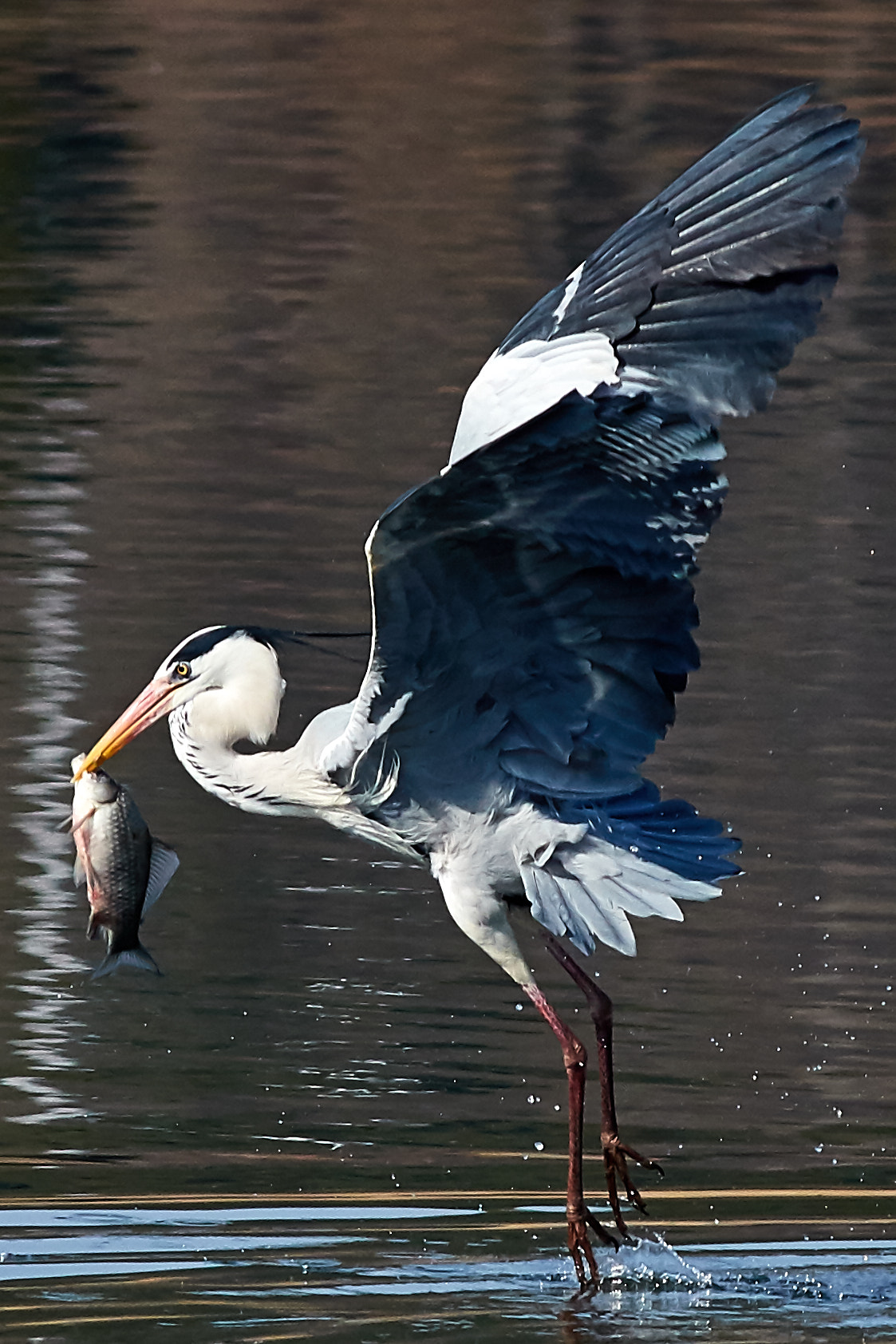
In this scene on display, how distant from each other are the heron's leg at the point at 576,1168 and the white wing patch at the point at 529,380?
1216 millimetres

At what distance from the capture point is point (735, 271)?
683cm

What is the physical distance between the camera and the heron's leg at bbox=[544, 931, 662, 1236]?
706 centimetres

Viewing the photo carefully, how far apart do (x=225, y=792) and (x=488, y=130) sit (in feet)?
57.4

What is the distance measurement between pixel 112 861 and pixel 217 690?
515 millimetres

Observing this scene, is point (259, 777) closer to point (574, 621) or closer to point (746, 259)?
point (574, 621)

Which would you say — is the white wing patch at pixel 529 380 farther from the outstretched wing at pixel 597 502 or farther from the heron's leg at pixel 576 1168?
the heron's leg at pixel 576 1168

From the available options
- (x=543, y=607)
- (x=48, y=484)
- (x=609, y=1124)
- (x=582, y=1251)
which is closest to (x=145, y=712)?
(x=543, y=607)

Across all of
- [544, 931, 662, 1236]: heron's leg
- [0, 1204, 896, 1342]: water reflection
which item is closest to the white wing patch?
[544, 931, 662, 1236]: heron's leg

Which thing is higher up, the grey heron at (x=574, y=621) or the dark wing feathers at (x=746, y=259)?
the dark wing feathers at (x=746, y=259)

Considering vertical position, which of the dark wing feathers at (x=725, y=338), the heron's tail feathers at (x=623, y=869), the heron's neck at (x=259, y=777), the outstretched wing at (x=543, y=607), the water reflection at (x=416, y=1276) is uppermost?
the dark wing feathers at (x=725, y=338)

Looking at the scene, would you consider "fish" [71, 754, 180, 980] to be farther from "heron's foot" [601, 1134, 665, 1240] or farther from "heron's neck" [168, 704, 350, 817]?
"heron's foot" [601, 1134, 665, 1240]

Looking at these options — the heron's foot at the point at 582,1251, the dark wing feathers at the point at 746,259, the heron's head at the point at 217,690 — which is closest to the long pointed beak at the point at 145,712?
the heron's head at the point at 217,690

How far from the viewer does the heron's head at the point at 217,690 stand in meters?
7.35

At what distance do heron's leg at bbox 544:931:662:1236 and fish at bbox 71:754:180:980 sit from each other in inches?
37.0
